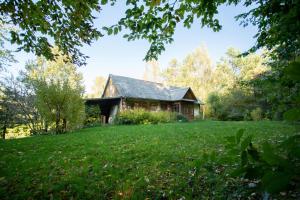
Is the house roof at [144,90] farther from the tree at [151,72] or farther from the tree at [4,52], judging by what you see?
the tree at [151,72]

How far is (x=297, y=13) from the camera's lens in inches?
110

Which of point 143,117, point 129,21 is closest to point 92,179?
point 129,21

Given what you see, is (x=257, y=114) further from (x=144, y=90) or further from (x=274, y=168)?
(x=274, y=168)

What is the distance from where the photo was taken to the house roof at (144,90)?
24.3 meters

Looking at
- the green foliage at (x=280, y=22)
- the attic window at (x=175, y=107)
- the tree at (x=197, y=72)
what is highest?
the tree at (x=197, y=72)

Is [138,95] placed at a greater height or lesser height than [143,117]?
greater

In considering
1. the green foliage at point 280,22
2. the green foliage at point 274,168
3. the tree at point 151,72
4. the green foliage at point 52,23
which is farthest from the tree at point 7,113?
the tree at point 151,72

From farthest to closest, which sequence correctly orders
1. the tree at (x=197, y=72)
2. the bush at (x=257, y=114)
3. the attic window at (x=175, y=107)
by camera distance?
the tree at (x=197, y=72)
the attic window at (x=175, y=107)
the bush at (x=257, y=114)

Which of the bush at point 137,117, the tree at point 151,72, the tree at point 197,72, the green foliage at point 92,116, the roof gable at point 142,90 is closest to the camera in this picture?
the bush at point 137,117

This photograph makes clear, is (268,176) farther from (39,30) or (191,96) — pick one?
(191,96)

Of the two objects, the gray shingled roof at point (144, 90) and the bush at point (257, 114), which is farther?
the gray shingled roof at point (144, 90)

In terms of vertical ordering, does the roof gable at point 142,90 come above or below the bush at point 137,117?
above

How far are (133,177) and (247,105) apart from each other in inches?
1034

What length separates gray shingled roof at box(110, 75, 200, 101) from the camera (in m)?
24.3
